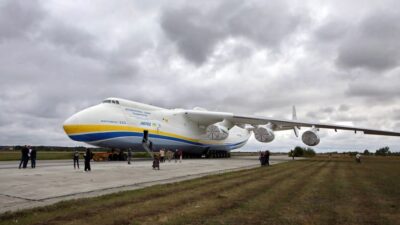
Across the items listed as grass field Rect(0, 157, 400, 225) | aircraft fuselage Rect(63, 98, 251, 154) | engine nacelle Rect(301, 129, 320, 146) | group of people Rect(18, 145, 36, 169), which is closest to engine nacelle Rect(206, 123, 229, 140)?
aircraft fuselage Rect(63, 98, 251, 154)

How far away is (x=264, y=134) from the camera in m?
29.0

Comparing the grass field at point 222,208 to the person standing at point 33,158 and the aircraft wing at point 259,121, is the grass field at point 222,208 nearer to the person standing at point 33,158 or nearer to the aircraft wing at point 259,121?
the person standing at point 33,158

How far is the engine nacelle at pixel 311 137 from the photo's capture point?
2816 cm

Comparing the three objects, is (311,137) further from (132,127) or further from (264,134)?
(132,127)

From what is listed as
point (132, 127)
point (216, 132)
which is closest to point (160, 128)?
point (132, 127)

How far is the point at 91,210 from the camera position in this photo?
6363 millimetres

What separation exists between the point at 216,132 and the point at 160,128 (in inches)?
313

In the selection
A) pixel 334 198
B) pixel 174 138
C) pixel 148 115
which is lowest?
pixel 334 198

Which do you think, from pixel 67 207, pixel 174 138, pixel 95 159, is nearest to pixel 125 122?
pixel 95 159

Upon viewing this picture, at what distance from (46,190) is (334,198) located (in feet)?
24.4

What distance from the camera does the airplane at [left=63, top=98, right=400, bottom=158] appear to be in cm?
2331

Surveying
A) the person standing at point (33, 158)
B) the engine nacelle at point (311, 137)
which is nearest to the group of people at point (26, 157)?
the person standing at point (33, 158)

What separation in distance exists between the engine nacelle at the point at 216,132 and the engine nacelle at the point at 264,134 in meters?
6.04

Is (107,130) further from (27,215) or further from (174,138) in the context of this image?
(27,215)
